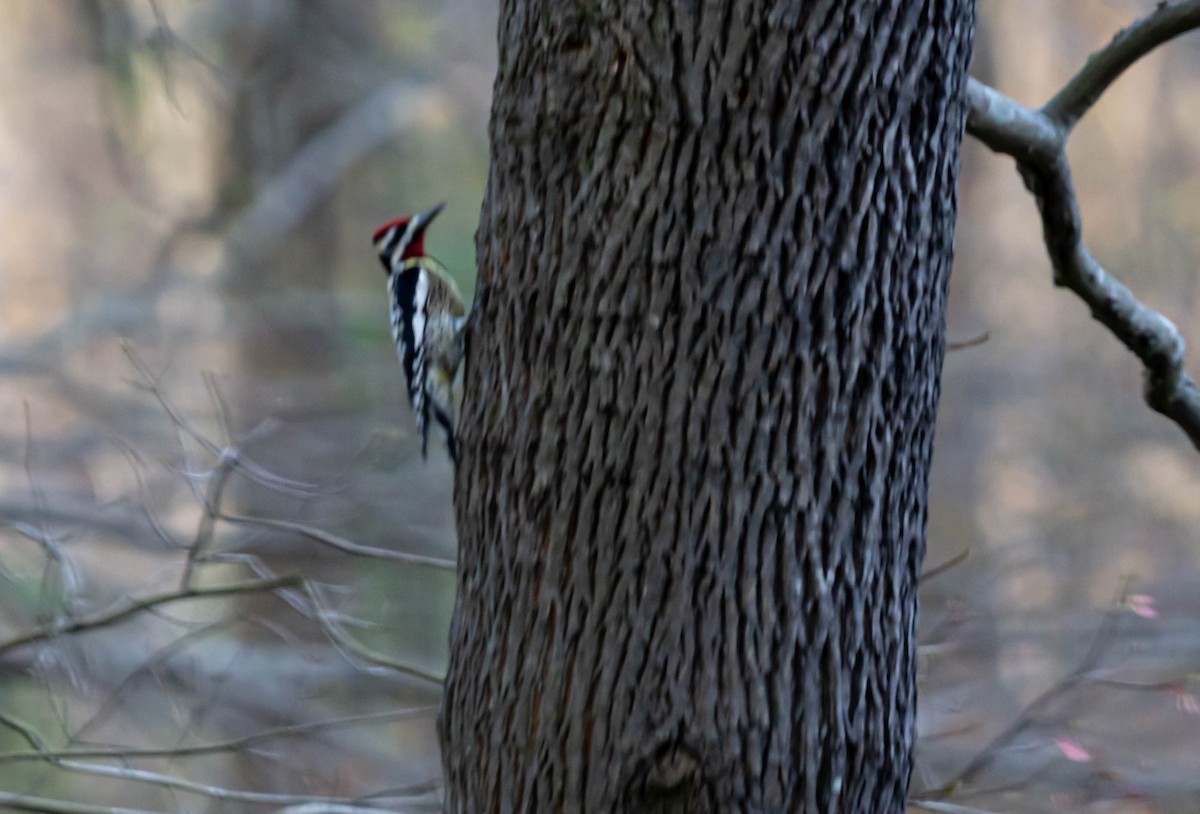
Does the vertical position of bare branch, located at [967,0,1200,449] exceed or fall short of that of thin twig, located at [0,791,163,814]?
it exceeds it

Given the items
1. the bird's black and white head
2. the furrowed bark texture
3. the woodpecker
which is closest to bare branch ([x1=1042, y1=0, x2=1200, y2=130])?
the furrowed bark texture

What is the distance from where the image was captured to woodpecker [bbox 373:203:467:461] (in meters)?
3.19

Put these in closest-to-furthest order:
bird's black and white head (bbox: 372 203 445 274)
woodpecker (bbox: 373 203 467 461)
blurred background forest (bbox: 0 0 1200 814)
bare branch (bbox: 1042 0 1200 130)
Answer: bare branch (bbox: 1042 0 1200 130)
woodpecker (bbox: 373 203 467 461)
bird's black and white head (bbox: 372 203 445 274)
blurred background forest (bbox: 0 0 1200 814)

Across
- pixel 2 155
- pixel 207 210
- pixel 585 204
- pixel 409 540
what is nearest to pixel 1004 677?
pixel 409 540

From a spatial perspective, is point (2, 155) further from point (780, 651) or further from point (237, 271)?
point (780, 651)

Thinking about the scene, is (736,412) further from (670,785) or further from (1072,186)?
(1072,186)

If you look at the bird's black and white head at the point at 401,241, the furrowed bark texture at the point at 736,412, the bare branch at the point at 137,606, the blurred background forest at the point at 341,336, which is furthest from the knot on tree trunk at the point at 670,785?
the blurred background forest at the point at 341,336

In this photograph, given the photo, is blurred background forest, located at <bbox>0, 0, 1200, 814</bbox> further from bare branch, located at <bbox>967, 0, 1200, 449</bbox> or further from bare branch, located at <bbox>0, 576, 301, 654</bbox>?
bare branch, located at <bbox>967, 0, 1200, 449</bbox>

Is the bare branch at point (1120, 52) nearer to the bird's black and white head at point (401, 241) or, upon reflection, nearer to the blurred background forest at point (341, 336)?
the bird's black and white head at point (401, 241)

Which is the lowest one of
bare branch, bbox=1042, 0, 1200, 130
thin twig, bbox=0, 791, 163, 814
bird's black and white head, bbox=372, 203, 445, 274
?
thin twig, bbox=0, 791, 163, 814

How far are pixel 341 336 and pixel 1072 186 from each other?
4.37 meters

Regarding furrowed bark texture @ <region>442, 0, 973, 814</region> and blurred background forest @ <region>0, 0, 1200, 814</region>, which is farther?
blurred background forest @ <region>0, 0, 1200, 814</region>

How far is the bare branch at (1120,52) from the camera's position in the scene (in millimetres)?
2002

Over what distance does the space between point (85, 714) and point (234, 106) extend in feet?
10.2
